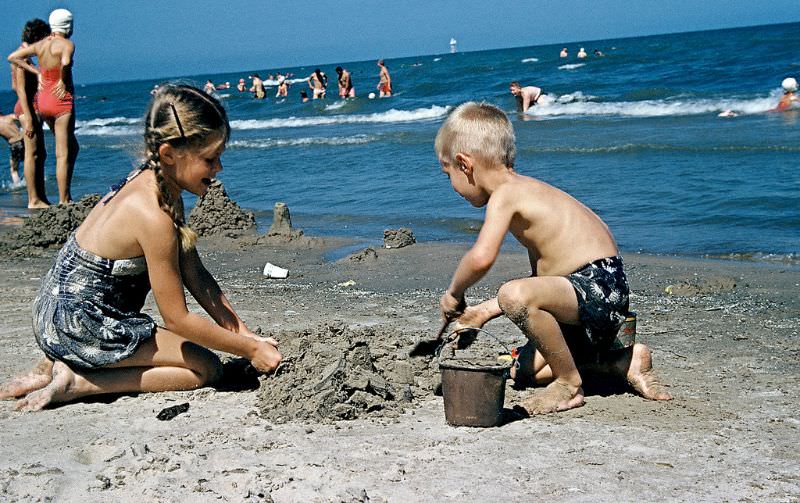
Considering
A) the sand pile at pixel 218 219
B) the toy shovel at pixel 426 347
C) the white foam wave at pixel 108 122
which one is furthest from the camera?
the white foam wave at pixel 108 122

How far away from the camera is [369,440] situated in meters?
3.40

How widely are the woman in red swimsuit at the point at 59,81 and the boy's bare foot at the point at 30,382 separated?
18.0ft

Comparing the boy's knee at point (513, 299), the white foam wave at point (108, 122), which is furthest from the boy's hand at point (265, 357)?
the white foam wave at point (108, 122)

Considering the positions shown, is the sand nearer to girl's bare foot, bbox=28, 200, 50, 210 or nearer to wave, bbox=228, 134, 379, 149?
girl's bare foot, bbox=28, 200, 50, 210

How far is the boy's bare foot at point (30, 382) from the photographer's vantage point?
403 centimetres

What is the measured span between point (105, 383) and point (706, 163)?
9585mm

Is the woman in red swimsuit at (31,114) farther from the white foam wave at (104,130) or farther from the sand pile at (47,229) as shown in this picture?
the white foam wave at (104,130)

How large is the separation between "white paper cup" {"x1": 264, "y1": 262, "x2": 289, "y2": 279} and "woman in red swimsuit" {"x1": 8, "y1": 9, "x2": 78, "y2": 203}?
340 cm

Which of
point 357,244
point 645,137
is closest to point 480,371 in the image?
point 357,244

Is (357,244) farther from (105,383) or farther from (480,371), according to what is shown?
(480,371)

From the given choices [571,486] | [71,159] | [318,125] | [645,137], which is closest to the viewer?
[571,486]

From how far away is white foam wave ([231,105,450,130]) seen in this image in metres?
25.8

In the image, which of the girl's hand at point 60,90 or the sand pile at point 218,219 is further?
the girl's hand at point 60,90

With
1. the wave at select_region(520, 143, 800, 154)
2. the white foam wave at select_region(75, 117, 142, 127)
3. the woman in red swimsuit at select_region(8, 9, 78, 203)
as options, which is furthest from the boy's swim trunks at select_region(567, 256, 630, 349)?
the white foam wave at select_region(75, 117, 142, 127)
